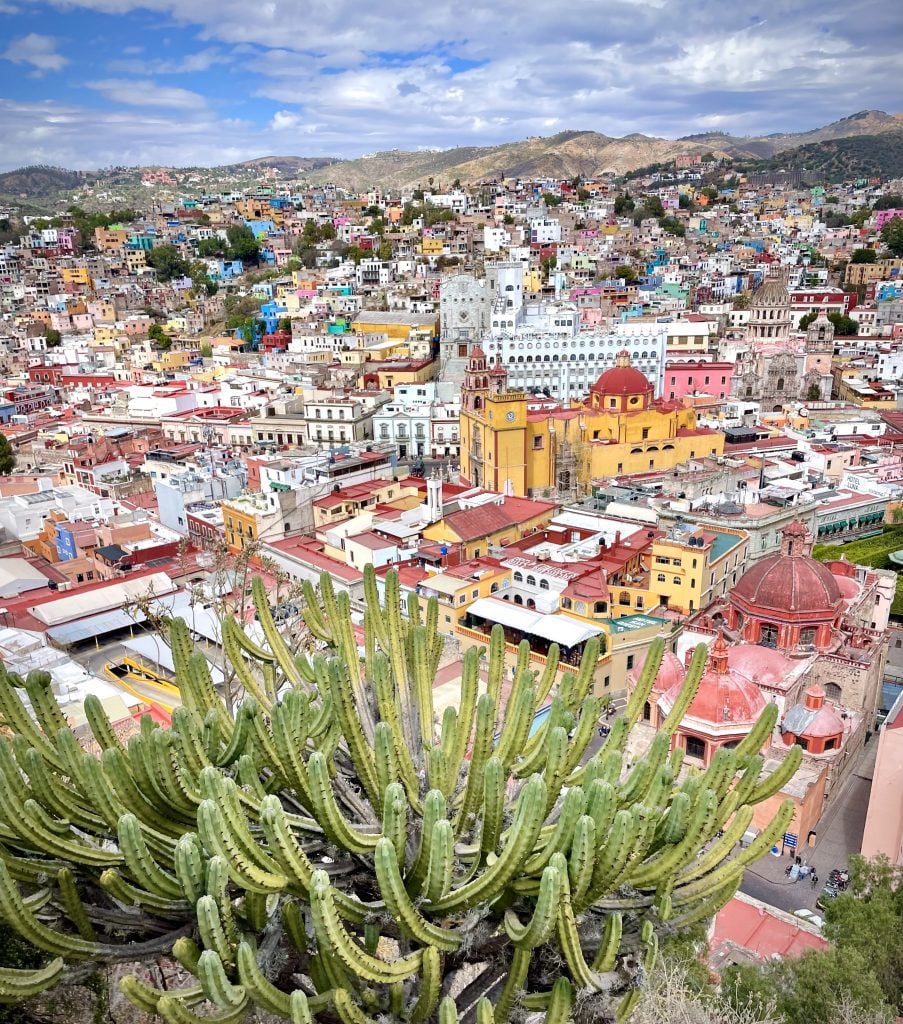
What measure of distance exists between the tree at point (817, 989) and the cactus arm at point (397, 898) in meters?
6.38

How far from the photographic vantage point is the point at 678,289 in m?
79.9

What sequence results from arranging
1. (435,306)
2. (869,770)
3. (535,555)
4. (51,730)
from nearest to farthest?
(51,730) → (869,770) → (535,555) → (435,306)

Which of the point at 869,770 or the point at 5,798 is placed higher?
the point at 5,798

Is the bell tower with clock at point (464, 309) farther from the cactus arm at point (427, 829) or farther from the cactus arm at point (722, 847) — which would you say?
the cactus arm at point (427, 829)

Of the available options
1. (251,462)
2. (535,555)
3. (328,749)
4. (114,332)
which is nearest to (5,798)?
(328,749)

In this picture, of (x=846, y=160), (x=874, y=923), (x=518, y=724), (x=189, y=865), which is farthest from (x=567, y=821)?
(x=846, y=160)

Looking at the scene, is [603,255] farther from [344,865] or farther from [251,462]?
[344,865]

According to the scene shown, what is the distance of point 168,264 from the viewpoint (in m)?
104

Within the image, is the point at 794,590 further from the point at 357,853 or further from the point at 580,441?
the point at 580,441

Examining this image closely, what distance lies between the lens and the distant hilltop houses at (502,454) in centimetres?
2356

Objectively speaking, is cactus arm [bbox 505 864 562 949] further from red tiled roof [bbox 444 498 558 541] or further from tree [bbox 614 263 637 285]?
tree [bbox 614 263 637 285]

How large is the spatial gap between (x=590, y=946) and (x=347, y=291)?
261 feet

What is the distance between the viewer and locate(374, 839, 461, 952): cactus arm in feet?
23.2

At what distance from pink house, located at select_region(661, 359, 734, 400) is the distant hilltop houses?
226 millimetres
